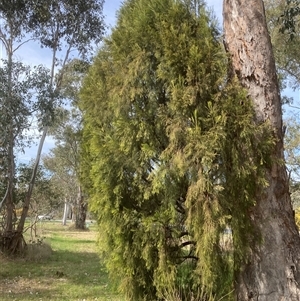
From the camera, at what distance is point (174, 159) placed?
3.95 meters

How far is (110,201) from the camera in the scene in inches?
169

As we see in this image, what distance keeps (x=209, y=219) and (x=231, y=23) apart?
2529 mm

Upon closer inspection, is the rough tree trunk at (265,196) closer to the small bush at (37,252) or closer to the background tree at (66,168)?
the small bush at (37,252)

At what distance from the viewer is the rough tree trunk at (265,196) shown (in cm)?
417

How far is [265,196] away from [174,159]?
1175 millimetres

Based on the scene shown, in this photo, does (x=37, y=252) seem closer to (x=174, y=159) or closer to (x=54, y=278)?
(x=54, y=278)

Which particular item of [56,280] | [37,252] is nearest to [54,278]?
[56,280]

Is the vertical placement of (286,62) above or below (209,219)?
above

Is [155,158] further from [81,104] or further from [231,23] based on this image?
[231,23]

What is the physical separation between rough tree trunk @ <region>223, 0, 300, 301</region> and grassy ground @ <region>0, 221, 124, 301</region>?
7.74ft

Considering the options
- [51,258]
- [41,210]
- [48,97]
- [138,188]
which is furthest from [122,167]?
[41,210]

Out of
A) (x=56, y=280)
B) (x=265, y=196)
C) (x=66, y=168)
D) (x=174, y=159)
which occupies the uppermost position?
(x=66, y=168)

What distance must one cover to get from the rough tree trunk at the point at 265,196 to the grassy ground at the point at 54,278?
2.36 metres

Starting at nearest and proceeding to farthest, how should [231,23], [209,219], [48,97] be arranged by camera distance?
[209,219]
[231,23]
[48,97]
